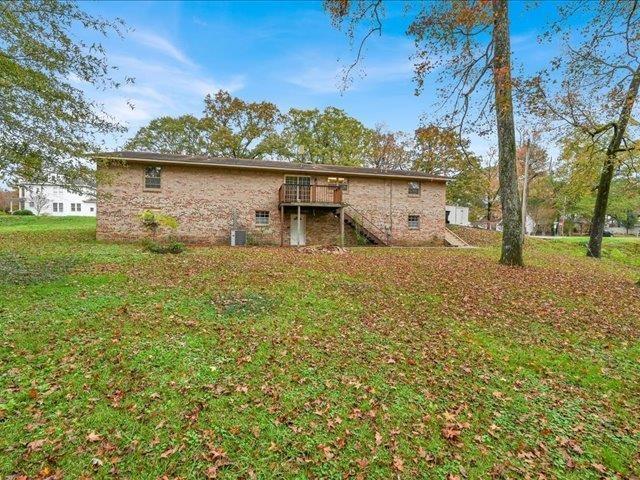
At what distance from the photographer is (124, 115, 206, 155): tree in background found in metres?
33.9

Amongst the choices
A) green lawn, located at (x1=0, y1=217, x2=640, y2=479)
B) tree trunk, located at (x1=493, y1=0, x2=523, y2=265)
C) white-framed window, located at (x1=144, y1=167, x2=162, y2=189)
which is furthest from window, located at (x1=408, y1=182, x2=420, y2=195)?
white-framed window, located at (x1=144, y1=167, x2=162, y2=189)

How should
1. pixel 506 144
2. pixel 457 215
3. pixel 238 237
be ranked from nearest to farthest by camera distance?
pixel 506 144 < pixel 238 237 < pixel 457 215

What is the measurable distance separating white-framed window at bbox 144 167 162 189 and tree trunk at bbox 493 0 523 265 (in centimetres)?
1602

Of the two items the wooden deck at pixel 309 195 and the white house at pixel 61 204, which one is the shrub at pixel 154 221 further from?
the white house at pixel 61 204

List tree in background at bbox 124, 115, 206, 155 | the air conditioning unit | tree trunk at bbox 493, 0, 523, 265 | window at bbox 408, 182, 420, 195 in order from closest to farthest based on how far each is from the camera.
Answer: tree trunk at bbox 493, 0, 523, 265 → the air conditioning unit → window at bbox 408, 182, 420, 195 → tree in background at bbox 124, 115, 206, 155

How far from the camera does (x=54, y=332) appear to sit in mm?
5527

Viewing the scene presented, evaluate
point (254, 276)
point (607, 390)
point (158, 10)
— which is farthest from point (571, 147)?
point (158, 10)

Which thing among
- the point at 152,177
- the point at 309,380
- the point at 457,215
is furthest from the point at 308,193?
the point at 457,215

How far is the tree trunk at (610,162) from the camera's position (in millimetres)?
11297

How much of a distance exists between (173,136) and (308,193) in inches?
871

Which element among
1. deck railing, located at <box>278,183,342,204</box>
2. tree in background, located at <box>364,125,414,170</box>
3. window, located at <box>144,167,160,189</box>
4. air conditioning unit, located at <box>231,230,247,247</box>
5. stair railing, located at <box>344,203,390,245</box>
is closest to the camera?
window, located at <box>144,167,160,189</box>

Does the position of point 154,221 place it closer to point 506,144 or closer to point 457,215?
point 506,144

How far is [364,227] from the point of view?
21.2 metres

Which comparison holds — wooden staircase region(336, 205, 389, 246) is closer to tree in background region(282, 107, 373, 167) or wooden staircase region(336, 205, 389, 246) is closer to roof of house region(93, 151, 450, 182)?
roof of house region(93, 151, 450, 182)
